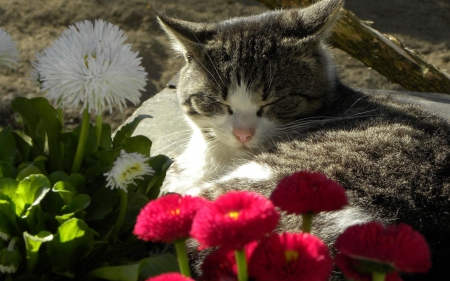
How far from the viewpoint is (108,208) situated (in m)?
1.18

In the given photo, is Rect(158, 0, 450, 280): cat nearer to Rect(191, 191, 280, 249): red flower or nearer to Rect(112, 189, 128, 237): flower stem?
Rect(112, 189, 128, 237): flower stem

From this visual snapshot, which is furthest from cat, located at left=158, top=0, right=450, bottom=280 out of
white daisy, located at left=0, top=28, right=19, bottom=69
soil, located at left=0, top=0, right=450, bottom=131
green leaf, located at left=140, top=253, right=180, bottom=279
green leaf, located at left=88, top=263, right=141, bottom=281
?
soil, located at left=0, top=0, right=450, bottom=131

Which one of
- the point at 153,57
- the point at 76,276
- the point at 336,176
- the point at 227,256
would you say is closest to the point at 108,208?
the point at 76,276

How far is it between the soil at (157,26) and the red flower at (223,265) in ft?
10.00

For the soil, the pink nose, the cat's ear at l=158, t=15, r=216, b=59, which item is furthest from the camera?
the soil

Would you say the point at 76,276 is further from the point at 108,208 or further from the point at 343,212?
the point at 343,212

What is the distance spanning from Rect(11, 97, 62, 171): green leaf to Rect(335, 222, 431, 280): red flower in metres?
0.74

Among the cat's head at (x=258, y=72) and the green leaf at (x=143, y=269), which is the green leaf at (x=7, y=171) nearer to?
the green leaf at (x=143, y=269)

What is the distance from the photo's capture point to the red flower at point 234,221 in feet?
2.28

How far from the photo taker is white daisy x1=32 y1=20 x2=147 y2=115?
970mm

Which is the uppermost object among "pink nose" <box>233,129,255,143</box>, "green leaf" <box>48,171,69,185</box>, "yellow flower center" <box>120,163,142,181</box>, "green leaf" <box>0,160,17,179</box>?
"yellow flower center" <box>120,163,142,181</box>

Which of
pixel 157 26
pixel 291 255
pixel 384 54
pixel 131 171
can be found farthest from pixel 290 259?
pixel 157 26

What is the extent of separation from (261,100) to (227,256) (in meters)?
1.21

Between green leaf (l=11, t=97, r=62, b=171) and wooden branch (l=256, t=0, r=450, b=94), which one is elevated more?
green leaf (l=11, t=97, r=62, b=171)
